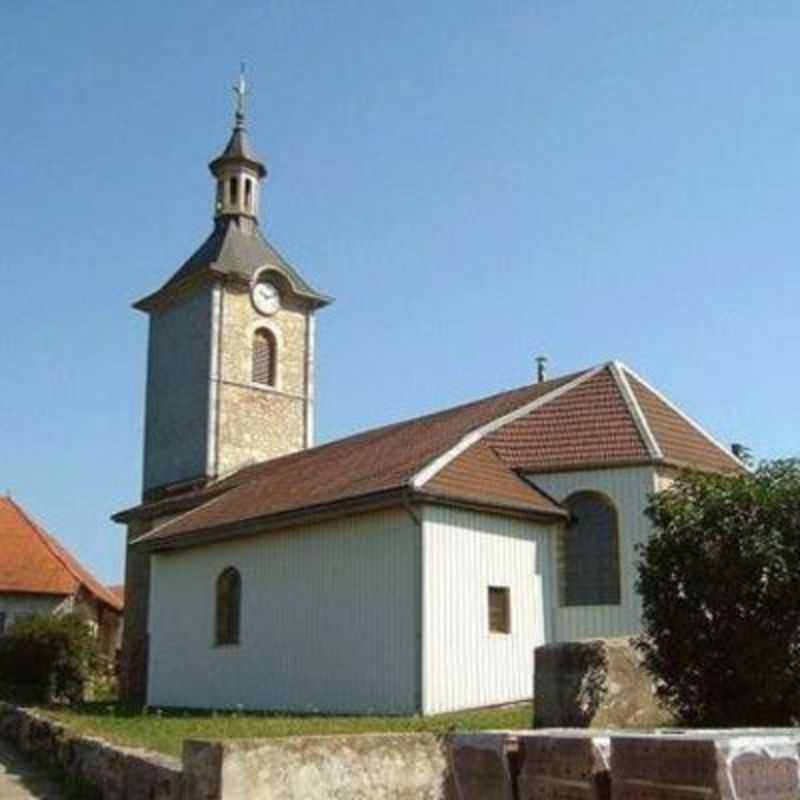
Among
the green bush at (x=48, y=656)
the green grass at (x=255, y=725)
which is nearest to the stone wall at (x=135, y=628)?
the green bush at (x=48, y=656)

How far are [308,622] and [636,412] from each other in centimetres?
763

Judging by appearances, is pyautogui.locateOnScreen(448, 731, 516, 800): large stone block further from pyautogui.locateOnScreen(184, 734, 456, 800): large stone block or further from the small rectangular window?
the small rectangular window

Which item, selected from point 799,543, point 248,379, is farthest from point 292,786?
point 248,379

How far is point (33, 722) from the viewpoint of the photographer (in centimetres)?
1734

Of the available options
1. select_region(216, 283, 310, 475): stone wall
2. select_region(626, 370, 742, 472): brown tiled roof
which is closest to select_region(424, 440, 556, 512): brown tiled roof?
select_region(626, 370, 742, 472): brown tiled roof

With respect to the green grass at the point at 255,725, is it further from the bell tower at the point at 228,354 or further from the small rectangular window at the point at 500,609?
the bell tower at the point at 228,354

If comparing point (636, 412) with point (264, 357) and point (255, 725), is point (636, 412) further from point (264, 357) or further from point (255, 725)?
point (264, 357)

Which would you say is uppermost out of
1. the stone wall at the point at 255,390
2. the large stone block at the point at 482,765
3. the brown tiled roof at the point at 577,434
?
the stone wall at the point at 255,390

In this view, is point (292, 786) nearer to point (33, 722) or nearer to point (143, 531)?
point (33, 722)

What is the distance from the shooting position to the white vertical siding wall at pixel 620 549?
20031 mm

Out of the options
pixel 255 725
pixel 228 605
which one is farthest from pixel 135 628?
pixel 255 725

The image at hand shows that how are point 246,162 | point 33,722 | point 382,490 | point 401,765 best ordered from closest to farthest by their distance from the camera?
1. point 401,765
2. point 33,722
3. point 382,490
4. point 246,162

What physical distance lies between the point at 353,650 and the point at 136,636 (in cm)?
1236

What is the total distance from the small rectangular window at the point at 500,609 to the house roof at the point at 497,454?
58.8 inches
